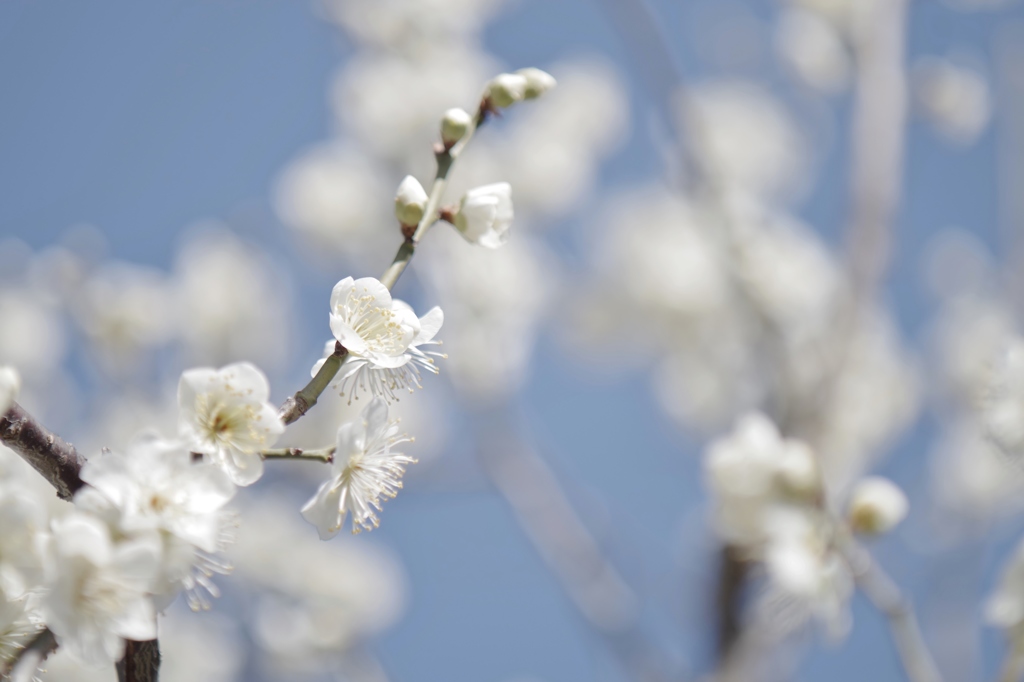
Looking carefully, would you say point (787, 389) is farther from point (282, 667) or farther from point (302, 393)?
point (302, 393)

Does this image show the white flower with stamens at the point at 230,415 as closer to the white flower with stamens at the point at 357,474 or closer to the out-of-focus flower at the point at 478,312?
the white flower with stamens at the point at 357,474

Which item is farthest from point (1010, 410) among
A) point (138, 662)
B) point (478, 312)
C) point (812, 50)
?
point (812, 50)

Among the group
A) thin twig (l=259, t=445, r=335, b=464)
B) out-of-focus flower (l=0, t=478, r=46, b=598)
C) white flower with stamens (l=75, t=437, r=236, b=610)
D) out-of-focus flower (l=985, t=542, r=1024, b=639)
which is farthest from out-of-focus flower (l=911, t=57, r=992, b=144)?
out-of-focus flower (l=0, t=478, r=46, b=598)

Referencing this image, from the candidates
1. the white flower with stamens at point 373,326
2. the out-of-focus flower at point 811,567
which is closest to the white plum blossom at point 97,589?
the white flower with stamens at point 373,326

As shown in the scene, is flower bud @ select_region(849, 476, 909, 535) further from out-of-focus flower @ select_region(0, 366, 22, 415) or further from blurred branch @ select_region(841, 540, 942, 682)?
out-of-focus flower @ select_region(0, 366, 22, 415)

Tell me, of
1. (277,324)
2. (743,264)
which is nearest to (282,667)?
(277,324)

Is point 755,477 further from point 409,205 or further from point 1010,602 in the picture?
point 409,205
